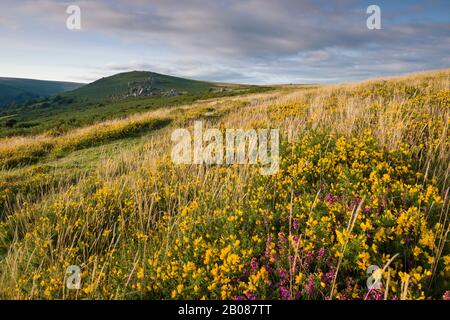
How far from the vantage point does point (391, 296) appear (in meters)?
2.71

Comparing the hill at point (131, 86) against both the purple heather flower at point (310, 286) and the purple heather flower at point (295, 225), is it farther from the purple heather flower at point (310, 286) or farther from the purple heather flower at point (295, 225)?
the purple heather flower at point (310, 286)

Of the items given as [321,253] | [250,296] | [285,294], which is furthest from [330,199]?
[250,296]

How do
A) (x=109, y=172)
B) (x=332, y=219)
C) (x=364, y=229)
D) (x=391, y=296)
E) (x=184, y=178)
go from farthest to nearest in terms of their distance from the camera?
(x=109, y=172)
(x=184, y=178)
(x=332, y=219)
(x=364, y=229)
(x=391, y=296)

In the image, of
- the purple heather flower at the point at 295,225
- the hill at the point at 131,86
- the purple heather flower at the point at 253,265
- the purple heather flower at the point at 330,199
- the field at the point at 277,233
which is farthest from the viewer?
the hill at the point at 131,86

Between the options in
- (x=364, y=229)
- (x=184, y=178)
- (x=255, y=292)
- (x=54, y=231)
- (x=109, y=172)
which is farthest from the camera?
(x=109, y=172)

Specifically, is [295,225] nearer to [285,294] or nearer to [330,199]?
[330,199]

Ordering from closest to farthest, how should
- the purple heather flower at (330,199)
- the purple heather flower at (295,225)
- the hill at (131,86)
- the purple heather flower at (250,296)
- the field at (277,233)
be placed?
the purple heather flower at (250,296)
the field at (277,233)
the purple heather flower at (295,225)
the purple heather flower at (330,199)
the hill at (131,86)

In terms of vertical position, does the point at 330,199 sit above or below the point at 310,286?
above

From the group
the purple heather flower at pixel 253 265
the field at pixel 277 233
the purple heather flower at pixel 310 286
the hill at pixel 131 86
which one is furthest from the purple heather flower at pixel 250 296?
the hill at pixel 131 86

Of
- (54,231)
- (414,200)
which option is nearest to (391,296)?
(414,200)

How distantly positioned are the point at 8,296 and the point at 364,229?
372cm

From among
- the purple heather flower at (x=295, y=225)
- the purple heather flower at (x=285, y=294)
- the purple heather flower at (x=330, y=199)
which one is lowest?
the purple heather flower at (x=285, y=294)

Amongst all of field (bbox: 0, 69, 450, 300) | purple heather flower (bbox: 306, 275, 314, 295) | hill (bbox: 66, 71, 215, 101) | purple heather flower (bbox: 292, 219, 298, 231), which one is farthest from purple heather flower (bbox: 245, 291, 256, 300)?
hill (bbox: 66, 71, 215, 101)
